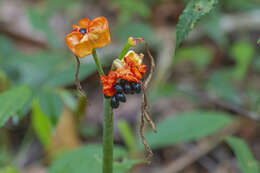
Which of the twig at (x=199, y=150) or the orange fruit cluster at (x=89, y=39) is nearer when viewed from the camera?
the orange fruit cluster at (x=89, y=39)

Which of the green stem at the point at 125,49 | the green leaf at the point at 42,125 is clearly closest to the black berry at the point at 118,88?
the green stem at the point at 125,49

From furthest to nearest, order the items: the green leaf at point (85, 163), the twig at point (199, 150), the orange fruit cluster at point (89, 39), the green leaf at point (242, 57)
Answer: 1. the green leaf at point (242, 57)
2. the twig at point (199, 150)
3. the green leaf at point (85, 163)
4. the orange fruit cluster at point (89, 39)

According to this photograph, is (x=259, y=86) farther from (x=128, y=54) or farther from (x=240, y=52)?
(x=128, y=54)

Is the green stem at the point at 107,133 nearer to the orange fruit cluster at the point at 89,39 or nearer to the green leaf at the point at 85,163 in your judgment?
the orange fruit cluster at the point at 89,39

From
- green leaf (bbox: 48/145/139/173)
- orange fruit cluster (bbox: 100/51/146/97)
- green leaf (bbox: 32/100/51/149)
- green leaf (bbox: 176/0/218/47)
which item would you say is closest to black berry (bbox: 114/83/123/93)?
orange fruit cluster (bbox: 100/51/146/97)

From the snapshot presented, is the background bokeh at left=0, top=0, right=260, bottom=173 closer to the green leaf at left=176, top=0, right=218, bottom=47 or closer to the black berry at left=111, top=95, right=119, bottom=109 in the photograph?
the black berry at left=111, top=95, right=119, bottom=109

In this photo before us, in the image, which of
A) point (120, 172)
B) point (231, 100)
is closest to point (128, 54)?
point (120, 172)

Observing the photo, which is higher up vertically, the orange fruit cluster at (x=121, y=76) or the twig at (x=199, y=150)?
the orange fruit cluster at (x=121, y=76)

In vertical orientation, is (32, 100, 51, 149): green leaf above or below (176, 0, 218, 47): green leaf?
below
